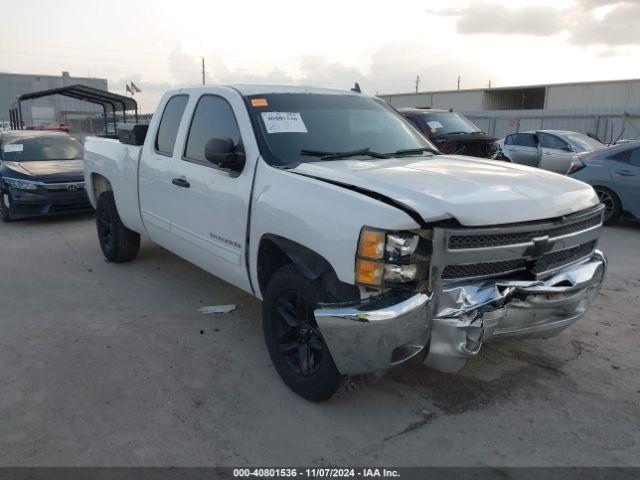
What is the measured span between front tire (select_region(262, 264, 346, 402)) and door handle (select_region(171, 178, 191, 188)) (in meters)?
1.34

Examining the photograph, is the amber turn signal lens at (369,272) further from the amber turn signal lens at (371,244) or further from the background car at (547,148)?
the background car at (547,148)

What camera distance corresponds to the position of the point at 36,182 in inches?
342

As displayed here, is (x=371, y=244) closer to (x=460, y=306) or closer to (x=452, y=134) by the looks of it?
(x=460, y=306)

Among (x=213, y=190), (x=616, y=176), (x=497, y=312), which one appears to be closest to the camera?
(x=497, y=312)

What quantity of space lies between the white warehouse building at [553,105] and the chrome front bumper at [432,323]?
18728 mm

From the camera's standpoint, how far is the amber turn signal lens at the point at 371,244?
2.65m

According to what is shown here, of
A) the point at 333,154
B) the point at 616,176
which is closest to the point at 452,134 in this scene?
the point at 616,176

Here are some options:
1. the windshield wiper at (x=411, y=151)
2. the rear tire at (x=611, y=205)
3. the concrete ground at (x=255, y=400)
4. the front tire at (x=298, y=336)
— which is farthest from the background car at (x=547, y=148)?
the front tire at (x=298, y=336)

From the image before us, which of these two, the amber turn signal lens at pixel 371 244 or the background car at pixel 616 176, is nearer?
the amber turn signal lens at pixel 371 244

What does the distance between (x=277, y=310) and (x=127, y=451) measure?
1.16 meters

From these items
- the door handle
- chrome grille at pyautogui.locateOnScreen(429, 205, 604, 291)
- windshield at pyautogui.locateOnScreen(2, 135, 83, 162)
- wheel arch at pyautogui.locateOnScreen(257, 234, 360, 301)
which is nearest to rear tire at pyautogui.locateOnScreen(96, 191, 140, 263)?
the door handle

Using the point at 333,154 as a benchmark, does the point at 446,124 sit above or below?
above

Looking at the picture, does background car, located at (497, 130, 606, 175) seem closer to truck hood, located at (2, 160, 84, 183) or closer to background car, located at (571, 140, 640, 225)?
background car, located at (571, 140, 640, 225)

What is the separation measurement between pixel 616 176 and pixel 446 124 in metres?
3.05
